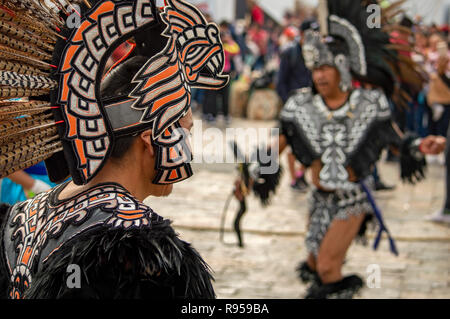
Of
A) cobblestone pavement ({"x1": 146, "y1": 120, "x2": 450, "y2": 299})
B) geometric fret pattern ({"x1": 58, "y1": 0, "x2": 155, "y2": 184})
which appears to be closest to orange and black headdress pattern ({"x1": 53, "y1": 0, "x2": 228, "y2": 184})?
geometric fret pattern ({"x1": 58, "y1": 0, "x2": 155, "y2": 184})

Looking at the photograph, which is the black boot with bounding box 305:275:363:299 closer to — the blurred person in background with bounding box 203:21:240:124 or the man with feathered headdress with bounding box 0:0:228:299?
the man with feathered headdress with bounding box 0:0:228:299

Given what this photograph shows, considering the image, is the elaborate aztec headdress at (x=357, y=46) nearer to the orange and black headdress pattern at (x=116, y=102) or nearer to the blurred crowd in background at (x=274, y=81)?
the blurred crowd in background at (x=274, y=81)

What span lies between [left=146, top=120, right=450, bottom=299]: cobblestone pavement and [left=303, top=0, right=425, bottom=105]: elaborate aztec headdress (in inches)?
60.1

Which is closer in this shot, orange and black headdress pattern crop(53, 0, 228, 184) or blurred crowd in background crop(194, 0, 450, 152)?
orange and black headdress pattern crop(53, 0, 228, 184)

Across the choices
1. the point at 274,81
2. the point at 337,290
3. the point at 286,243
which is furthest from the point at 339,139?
the point at 274,81

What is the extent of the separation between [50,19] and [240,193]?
286cm

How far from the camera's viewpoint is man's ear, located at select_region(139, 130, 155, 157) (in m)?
1.90

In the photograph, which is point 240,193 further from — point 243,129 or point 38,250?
point 243,129

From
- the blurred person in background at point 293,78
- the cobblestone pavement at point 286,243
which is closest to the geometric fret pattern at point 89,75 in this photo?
the cobblestone pavement at point 286,243

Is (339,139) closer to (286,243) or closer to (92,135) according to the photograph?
(286,243)

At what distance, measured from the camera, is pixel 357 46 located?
4703 millimetres

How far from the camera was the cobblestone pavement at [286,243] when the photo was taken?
5.14 m

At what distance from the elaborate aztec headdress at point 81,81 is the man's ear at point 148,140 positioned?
0.9 inches

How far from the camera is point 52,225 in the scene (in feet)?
5.95
